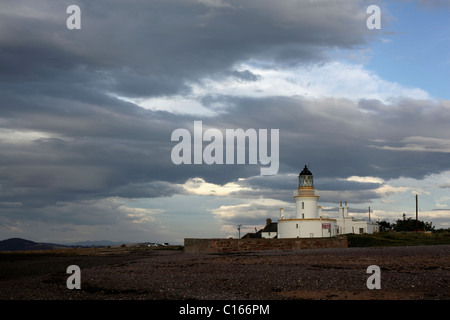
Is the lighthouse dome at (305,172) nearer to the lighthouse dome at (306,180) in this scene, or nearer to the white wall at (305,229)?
the lighthouse dome at (306,180)

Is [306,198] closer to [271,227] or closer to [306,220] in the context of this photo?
[306,220]

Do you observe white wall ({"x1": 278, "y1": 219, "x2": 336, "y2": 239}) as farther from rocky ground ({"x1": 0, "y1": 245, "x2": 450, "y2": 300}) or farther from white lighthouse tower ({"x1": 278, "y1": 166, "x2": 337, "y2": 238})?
rocky ground ({"x1": 0, "y1": 245, "x2": 450, "y2": 300})

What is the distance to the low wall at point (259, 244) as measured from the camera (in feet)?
115

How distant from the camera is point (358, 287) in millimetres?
12945

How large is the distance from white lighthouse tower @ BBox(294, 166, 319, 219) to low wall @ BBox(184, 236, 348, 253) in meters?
16.2

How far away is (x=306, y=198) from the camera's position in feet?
176

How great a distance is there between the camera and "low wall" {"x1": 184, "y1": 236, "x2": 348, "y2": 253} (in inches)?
1383

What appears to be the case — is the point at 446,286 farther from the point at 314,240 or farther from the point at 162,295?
the point at 314,240

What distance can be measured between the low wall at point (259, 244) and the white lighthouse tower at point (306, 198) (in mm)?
16198

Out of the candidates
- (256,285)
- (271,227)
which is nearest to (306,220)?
(271,227)

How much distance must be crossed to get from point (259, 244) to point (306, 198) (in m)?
18.8
